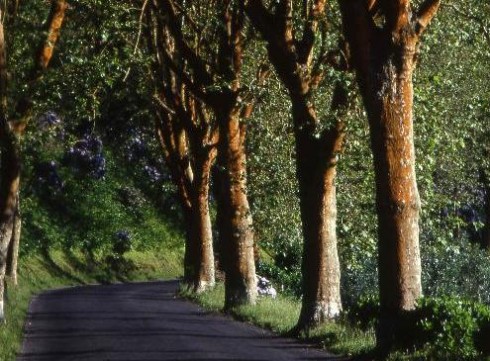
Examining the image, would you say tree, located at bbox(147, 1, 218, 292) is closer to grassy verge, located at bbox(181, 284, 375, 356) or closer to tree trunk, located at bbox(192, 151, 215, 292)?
tree trunk, located at bbox(192, 151, 215, 292)

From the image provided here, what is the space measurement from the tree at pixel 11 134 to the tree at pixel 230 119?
12.2 feet

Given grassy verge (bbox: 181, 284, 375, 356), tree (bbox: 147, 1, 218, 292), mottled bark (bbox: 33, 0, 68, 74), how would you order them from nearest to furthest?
grassy verge (bbox: 181, 284, 375, 356)
mottled bark (bbox: 33, 0, 68, 74)
tree (bbox: 147, 1, 218, 292)

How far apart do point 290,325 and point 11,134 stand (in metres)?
6.79

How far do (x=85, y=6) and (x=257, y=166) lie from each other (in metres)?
8.02

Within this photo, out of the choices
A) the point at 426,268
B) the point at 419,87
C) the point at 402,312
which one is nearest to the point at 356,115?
the point at 419,87

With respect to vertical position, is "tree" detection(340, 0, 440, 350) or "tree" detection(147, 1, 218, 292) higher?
"tree" detection(147, 1, 218, 292)

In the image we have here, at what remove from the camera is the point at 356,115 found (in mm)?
22391

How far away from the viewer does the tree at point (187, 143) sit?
112 ft

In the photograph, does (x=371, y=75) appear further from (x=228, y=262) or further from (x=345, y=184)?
(x=228, y=262)

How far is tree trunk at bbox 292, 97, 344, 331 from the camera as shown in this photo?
22766mm

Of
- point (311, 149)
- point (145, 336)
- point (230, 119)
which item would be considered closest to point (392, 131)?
point (311, 149)

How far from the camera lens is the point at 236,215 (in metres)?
30.0

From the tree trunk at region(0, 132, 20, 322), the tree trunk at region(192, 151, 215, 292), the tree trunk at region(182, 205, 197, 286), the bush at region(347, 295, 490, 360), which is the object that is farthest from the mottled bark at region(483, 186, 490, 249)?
the bush at region(347, 295, 490, 360)

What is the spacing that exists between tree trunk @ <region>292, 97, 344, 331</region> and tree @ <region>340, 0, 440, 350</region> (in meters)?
4.75
